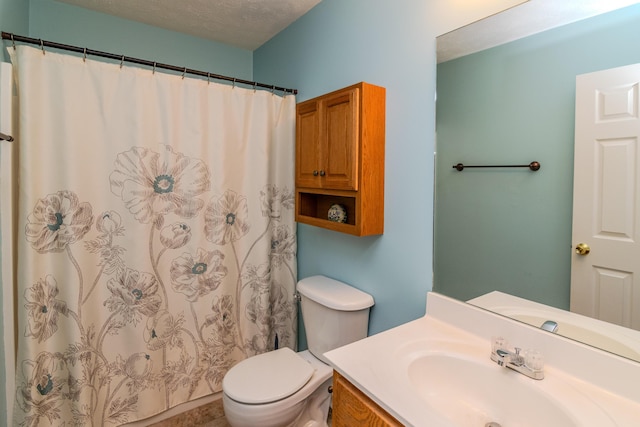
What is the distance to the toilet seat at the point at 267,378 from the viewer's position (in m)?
1.37

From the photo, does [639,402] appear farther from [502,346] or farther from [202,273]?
[202,273]

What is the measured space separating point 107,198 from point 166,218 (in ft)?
0.89

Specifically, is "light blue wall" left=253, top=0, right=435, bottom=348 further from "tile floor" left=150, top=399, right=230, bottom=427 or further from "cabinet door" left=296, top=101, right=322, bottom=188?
"tile floor" left=150, top=399, right=230, bottom=427

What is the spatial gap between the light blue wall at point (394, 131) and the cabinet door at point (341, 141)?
17cm

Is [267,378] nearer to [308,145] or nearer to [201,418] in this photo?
[201,418]

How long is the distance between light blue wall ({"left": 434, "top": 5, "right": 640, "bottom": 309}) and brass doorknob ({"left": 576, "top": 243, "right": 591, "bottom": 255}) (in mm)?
22

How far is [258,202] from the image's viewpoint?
1953 millimetres

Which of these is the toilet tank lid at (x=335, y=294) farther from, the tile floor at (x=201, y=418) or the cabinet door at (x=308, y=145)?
the tile floor at (x=201, y=418)

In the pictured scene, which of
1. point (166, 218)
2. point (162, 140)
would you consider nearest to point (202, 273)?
point (166, 218)

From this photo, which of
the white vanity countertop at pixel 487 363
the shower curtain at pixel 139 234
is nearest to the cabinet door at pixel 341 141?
the shower curtain at pixel 139 234

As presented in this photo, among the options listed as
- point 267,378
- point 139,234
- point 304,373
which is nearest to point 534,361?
point 304,373

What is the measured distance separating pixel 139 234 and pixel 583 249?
1774 mm

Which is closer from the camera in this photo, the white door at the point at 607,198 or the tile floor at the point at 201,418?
the white door at the point at 607,198

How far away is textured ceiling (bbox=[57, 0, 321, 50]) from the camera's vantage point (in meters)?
1.90
